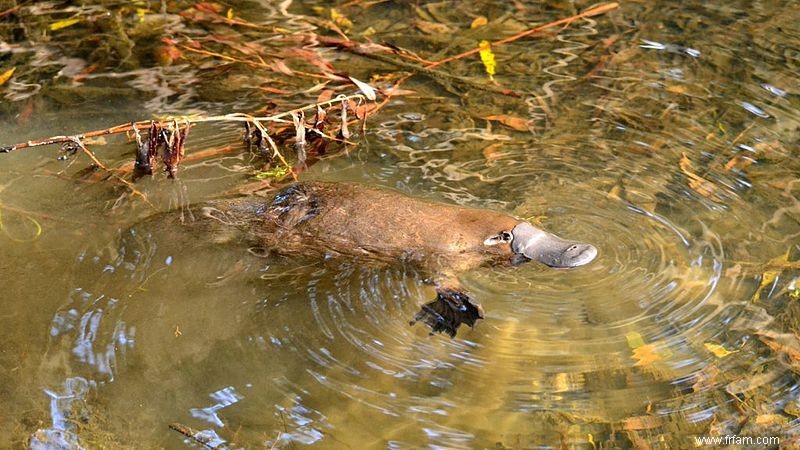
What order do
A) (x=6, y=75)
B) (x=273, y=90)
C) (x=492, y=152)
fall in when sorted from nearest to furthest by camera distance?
1. (x=492, y=152)
2. (x=273, y=90)
3. (x=6, y=75)

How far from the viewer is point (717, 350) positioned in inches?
114

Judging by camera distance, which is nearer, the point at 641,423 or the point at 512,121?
the point at 641,423

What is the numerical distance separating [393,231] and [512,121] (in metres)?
1.33

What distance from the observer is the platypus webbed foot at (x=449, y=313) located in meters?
2.99

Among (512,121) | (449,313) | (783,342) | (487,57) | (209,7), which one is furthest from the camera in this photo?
(209,7)

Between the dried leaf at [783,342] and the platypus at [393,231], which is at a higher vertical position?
the platypus at [393,231]

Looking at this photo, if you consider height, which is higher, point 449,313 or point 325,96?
point 325,96

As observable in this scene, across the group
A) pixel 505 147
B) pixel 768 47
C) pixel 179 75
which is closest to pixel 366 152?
pixel 505 147

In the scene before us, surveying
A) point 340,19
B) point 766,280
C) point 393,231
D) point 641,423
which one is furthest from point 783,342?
point 340,19

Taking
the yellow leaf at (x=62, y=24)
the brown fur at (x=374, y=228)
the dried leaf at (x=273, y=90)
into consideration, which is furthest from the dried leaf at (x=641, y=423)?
the yellow leaf at (x=62, y=24)

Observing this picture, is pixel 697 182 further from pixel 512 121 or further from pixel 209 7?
pixel 209 7

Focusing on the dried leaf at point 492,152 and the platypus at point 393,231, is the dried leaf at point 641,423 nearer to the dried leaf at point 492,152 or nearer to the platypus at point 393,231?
the platypus at point 393,231

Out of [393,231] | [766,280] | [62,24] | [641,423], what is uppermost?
[62,24]

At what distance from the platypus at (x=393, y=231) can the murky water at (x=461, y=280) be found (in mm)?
74
